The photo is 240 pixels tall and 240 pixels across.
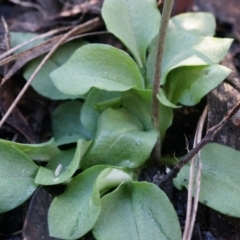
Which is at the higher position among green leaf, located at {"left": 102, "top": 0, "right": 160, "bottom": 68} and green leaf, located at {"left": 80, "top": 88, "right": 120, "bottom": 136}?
green leaf, located at {"left": 102, "top": 0, "right": 160, "bottom": 68}

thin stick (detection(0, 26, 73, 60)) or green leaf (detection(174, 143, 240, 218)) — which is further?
thin stick (detection(0, 26, 73, 60))

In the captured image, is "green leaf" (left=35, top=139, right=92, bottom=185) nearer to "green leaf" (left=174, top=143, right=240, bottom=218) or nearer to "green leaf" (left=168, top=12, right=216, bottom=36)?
"green leaf" (left=174, top=143, right=240, bottom=218)

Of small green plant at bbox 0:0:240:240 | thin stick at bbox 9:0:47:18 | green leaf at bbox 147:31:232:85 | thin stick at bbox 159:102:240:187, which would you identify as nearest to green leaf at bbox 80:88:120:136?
small green plant at bbox 0:0:240:240

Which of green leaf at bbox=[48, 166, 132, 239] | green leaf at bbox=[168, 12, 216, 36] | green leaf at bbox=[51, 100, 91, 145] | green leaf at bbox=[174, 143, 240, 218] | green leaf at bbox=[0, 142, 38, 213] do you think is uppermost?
green leaf at bbox=[168, 12, 216, 36]

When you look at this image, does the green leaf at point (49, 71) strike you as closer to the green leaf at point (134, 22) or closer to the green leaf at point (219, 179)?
the green leaf at point (134, 22)

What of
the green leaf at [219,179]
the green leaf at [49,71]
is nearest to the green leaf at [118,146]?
the green leaf at [219,179]

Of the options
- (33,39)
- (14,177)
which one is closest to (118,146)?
(14,177)

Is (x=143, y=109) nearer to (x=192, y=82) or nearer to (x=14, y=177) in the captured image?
(x=192, y=82)

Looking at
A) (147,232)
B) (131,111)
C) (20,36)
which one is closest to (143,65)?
(131,111)
